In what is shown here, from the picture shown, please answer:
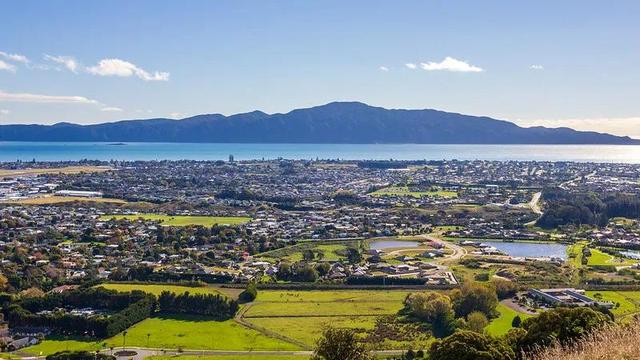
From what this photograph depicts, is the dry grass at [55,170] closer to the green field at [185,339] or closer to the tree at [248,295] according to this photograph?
the tree at [248,295]

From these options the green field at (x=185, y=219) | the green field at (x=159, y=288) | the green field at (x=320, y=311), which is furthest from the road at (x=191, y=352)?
the green field at (x=185, y=219)

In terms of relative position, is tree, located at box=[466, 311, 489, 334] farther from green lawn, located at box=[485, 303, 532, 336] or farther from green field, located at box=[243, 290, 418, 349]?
green field, located at box=[243, 290, 418, 349]

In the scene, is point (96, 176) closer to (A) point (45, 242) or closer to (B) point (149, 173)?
(B) point (149, 173)

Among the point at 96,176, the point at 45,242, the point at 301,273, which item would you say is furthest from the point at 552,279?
the point at 96,176

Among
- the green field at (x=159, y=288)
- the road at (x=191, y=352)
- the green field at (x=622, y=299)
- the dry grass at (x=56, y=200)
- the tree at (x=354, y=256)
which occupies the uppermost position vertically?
the dry grass at (x=56, y=200)

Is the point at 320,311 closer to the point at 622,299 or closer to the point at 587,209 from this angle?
the point at 622,299

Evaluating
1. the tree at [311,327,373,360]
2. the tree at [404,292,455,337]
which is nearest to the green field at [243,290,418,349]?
the tree at [404,292,455,337]
